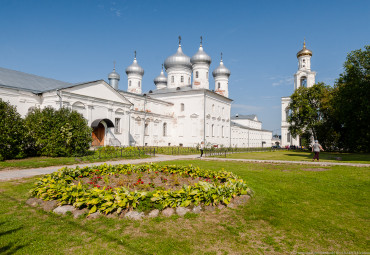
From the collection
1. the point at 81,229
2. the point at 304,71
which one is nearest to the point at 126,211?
the point at 81,229

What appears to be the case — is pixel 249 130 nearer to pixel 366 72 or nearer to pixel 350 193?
pixel 366 72

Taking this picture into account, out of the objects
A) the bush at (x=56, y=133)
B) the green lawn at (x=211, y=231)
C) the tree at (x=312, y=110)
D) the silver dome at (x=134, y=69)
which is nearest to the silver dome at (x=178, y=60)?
the silver dome at (x=134, y=69)

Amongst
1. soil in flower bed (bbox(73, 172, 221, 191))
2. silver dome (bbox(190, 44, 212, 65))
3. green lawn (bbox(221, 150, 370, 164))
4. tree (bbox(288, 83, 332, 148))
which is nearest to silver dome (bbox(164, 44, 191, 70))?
silver dome (bbox(190, 44, 212, 65))

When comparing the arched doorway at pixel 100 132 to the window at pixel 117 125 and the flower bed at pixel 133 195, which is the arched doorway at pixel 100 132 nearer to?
the window at pixel 117 125

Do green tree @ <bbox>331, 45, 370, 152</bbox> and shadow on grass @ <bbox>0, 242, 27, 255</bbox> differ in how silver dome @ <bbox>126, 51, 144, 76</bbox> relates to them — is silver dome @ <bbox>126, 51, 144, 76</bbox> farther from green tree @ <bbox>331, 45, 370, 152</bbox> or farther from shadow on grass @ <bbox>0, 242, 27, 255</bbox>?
shadow on grass @ <bbox>0, 242, 27, 255</bbox>

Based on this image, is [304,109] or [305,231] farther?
[304,109]

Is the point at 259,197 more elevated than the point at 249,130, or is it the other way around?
the point at 249,130

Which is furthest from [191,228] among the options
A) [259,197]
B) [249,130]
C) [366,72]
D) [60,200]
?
[249,130]

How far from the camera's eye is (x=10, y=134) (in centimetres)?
1401

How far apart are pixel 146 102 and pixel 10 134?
23.3 m

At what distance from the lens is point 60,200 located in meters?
5.48

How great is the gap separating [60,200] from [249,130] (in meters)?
66.3

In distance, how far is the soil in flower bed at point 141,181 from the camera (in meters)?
7.02

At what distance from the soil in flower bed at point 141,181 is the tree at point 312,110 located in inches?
1263
